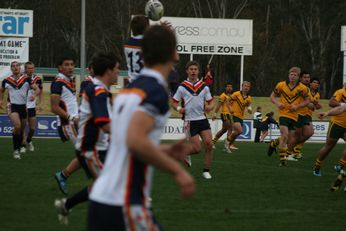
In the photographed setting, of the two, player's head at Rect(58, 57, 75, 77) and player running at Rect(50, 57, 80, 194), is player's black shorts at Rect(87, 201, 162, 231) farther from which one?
player's head at Rect(58, 57, 75, 77)

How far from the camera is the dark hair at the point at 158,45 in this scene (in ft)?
15.4

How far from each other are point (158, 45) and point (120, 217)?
105 centimetres

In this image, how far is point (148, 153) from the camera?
176 inches

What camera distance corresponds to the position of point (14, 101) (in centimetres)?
1811

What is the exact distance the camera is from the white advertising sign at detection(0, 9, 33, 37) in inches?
1276

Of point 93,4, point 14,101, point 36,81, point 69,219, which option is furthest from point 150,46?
point 93,4

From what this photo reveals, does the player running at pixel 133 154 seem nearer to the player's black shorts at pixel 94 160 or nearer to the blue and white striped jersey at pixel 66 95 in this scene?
the player's black shorts at pixel 94 160

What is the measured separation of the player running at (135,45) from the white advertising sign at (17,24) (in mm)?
23652

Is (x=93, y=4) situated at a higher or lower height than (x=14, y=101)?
higher

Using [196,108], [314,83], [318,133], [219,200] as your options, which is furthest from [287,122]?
[318,133]

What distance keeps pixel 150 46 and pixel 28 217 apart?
5.09m

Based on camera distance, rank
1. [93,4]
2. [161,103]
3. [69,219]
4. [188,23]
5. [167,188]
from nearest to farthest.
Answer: [161,103] → [69,219] → [167,188] → [188,23] → [93,4]

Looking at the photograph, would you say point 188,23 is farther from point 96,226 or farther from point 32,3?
point 96,226

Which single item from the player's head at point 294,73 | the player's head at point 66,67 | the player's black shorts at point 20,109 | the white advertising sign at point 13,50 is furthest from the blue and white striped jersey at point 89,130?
the white advertising sign at point 13,50
